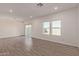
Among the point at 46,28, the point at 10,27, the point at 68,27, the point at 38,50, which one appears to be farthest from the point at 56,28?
the point at 10,27

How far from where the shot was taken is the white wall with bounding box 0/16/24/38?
11.9 meters

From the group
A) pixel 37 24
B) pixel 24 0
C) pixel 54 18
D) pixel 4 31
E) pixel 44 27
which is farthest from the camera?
pixel 4 31

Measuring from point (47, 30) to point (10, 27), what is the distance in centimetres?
576

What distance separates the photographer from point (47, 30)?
8859mm

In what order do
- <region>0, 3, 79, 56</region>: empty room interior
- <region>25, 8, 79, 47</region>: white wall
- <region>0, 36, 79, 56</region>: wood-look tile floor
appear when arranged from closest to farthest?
<region>0, 36, 79, 56</region>: wood-look tile floor < <region>0, 3, 79, 56</region>: empty room interior < <region>25, 8, 79, 47</region>: white wall

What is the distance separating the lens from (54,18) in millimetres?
7789

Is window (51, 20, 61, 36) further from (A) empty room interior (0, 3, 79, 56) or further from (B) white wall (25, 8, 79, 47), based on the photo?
(B) white wall (25, 8, 79, 47)

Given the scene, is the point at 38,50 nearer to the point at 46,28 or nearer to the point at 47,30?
the point at 47,30

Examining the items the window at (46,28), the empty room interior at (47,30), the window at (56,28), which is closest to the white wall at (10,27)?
the empty room interior at (47,30)

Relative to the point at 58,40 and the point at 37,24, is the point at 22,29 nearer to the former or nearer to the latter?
the point at 37,24

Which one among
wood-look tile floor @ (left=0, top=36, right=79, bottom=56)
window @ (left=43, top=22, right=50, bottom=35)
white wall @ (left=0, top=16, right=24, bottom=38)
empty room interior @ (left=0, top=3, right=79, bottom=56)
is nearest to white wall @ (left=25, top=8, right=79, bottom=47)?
empty room interior @ (left=0, top=3, right=79, bottom=56)

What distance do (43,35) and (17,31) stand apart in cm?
572

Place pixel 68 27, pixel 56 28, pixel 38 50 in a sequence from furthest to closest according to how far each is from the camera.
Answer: pixel 56 28 < pixel 68 27 < pixel 38 50

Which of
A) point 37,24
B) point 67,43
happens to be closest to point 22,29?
point 37,24
